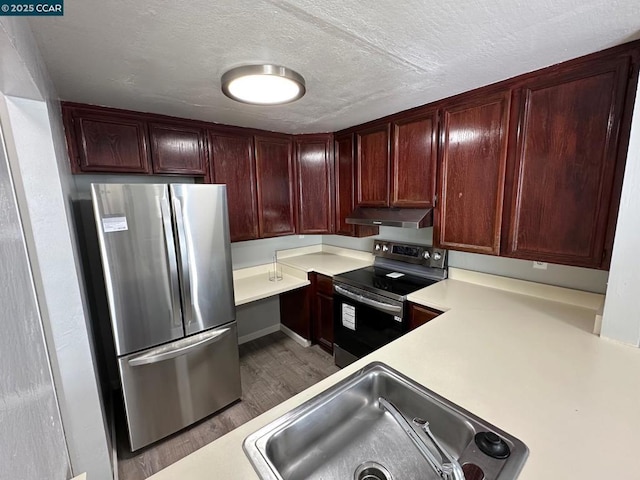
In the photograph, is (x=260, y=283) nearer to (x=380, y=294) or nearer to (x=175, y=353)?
(x=175, y=353)

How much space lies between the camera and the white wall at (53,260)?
1.06 metres

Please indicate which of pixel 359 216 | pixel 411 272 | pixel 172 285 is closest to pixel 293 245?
pixel 359 216

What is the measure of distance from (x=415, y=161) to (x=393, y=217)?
0.45 metres

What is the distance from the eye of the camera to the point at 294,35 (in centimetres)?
107

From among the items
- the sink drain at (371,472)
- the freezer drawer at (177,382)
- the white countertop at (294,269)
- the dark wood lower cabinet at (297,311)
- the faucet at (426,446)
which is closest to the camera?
the faucet at (426,446)

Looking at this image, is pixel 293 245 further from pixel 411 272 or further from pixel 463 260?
pixel 463 260

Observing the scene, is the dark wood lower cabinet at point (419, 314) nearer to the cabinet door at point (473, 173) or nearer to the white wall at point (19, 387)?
the cabinet door at point (473, 173)

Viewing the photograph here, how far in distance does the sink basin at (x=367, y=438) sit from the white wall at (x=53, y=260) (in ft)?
3.41

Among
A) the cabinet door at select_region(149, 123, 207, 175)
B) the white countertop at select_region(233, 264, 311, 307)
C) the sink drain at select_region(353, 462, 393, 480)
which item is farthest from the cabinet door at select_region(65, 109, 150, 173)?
the sink drain at select_region(353, 462, 393, 480)

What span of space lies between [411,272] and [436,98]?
1362mm

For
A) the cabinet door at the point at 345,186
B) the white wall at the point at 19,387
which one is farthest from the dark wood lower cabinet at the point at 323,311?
the white wall at the point at 19,387

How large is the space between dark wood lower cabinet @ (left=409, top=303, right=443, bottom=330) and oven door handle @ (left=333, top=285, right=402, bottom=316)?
0.08 m

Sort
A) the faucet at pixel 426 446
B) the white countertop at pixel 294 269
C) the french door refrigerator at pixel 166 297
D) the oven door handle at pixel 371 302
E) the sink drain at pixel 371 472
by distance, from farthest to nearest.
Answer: the white countertop at pixel 294 269 < the oven door handle at pixel 371 302 < the french door refrigerator at pixel 166 297 < the sink drain at pixel 371 472 < the faucet at pixel 426 446

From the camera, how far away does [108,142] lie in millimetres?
1835
